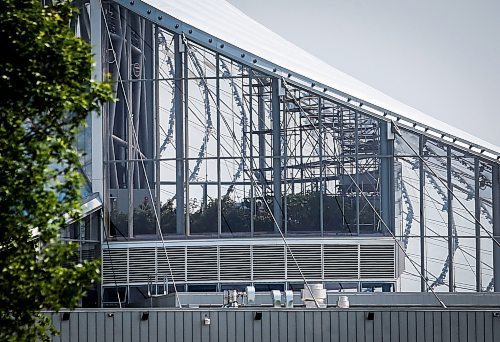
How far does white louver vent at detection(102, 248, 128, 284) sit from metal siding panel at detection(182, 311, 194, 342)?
21.8 ft

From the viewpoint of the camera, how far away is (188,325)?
1948 centimetres

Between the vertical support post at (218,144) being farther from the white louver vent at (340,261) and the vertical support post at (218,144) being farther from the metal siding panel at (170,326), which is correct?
the metal siding panel at (170,326)

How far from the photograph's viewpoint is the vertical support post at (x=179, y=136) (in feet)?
85.9

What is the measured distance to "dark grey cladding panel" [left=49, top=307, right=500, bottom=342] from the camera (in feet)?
63.2

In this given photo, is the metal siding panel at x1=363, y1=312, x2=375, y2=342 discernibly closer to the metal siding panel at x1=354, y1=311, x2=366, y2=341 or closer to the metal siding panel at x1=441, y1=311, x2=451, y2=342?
the metal siding panel at x1=354, y1=311, x2=366, y2=341

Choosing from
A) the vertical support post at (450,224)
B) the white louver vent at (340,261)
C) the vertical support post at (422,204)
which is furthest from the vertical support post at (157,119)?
the vertical support post at (450,224)

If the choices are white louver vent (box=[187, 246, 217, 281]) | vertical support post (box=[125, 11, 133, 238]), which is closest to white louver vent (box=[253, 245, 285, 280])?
white louver vent (box=[187, 246, 217, 281])

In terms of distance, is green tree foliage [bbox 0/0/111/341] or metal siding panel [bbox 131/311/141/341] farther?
metal siding panel [bbox 131/311/141/341]

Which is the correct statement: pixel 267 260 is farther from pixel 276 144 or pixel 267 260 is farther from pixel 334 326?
pixel 334 326

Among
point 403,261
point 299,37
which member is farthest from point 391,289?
point 299,37

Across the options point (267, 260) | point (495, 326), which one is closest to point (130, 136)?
point (267, 260)

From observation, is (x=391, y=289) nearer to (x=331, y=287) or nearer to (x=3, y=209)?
(x=331, y=287)

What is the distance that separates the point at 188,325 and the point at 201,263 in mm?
6780

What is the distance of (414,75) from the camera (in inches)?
1291
